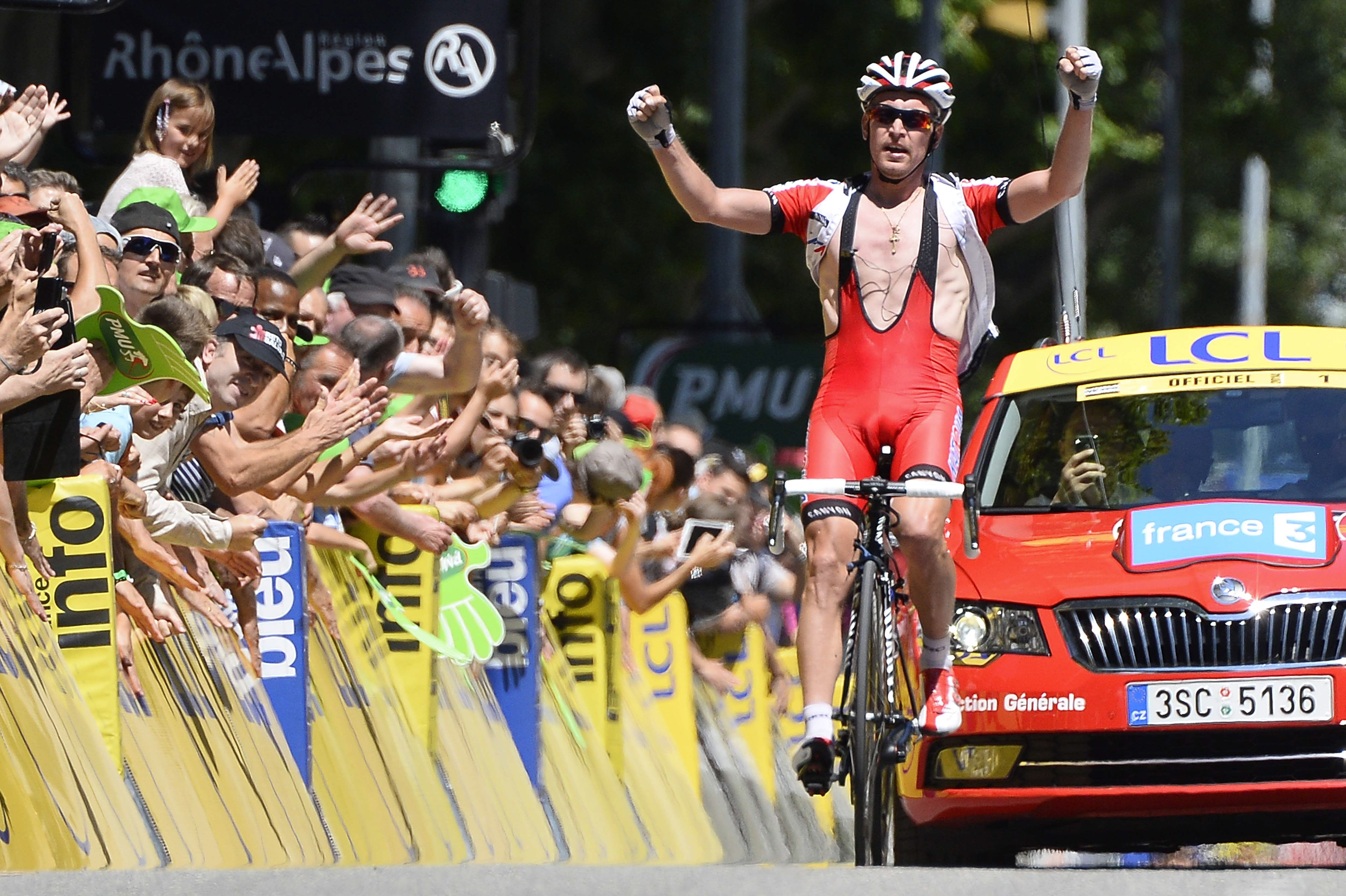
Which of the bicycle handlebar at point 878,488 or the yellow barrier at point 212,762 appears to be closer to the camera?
the yellow barrier at point 212,762

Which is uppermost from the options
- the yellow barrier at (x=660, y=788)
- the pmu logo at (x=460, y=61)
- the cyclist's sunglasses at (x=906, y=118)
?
the pmu logo at (x=460, y=61)

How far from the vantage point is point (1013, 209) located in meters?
8.46

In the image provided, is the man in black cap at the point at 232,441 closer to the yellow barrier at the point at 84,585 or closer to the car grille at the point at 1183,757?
the yellow barrier at the point at 84,585

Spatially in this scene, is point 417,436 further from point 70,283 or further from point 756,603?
point 756,603

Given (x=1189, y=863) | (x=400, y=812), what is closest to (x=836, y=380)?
(x=400, y=812)

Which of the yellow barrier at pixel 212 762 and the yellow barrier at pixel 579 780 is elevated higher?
the yellow barrier at pixel 212 762

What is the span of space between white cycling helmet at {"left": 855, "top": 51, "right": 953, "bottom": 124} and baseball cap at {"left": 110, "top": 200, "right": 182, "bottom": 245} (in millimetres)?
2258

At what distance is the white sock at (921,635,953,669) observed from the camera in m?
8.38

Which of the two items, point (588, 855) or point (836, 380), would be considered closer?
point (836, 380)

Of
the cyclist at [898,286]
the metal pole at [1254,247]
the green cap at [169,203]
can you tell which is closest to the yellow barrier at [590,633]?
the green cap at [169,203]

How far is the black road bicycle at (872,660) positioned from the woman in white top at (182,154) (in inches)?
112

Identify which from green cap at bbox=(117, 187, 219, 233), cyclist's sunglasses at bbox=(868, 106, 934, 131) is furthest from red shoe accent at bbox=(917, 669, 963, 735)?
green cap at bbox=(117, 187, 219, 233)

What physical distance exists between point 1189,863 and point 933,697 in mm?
4120

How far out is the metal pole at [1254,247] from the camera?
117 feet
